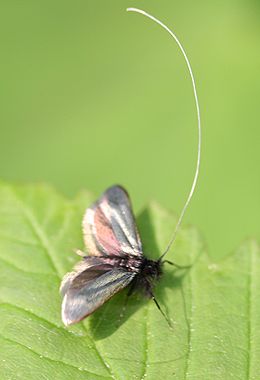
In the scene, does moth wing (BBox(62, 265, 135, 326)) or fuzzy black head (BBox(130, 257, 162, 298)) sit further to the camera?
fuzzy black head (BBox(130, 257, 162, 298))

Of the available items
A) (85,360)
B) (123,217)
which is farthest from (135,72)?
(85,360)

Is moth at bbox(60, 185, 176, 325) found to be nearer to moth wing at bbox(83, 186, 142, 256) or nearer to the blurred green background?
moth wing at bbox(83, 186, 142, 256)

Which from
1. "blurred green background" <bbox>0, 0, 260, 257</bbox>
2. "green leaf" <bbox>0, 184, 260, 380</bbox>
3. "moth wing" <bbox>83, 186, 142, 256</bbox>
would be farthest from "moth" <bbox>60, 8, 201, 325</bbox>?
"blurred green background" <bbox>0, 0, 260, 257</bbox>

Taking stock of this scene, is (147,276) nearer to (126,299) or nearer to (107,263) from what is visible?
(126,299)

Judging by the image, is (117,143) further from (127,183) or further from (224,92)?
(224,92)

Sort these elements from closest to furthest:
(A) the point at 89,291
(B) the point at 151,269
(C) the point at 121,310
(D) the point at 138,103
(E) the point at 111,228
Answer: (A) the point at 89,291, (C) the point at 121,310, (B) the point at 151,269, (E) the point at 111,228, (D) the point at 138,103

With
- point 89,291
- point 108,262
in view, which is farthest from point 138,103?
point 89,291

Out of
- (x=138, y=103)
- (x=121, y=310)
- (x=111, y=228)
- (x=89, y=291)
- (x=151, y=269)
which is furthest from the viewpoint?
(x=138, y=103)
